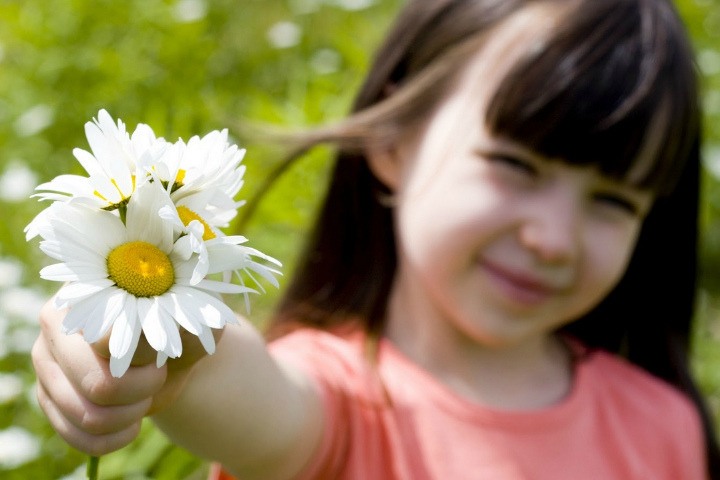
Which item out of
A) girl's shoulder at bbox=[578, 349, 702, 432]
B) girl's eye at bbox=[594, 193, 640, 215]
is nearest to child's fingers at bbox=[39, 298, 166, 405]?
girl's eye at bbox=[594, 193, 640, 215]

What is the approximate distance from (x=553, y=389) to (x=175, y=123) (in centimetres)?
73

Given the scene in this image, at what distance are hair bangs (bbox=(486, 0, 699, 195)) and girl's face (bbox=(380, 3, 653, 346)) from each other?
0.02m

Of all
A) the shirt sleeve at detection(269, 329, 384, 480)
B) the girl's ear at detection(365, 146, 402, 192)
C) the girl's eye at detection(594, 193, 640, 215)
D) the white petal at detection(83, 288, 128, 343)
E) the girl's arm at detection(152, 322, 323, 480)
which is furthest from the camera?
the girl's ear at detection(365, 146, 402, 192)

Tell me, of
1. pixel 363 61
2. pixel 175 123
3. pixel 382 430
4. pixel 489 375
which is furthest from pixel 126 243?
pixel 363 61

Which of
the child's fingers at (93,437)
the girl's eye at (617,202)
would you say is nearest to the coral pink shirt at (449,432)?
the girl's eye at (617,202)

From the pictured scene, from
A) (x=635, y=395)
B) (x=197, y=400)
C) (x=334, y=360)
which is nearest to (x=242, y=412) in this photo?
(x=197, y=400)

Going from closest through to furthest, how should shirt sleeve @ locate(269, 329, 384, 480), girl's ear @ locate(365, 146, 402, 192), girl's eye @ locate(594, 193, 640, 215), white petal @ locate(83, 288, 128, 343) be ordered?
white petal @ locate(83, 288, 128, 343) → shirt sleeve @ locate(269, 329, 384, 480) → girl's eye @ locate(594, 193, 640, 215) → girl's ear @ locate(365, 146, 402, 192)

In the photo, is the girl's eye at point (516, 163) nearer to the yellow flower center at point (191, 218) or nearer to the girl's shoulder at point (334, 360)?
the girl's shoulder at point (334, 360)

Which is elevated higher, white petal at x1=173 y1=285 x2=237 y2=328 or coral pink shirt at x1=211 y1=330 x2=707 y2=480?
white petal at x1=173 y1=285 x2=237 y2=328

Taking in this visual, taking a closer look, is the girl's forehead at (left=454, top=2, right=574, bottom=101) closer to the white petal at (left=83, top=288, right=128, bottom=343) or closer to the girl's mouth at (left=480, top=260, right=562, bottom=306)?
the girl's mouth at (left=480, top=260, right=562, bottom=306)

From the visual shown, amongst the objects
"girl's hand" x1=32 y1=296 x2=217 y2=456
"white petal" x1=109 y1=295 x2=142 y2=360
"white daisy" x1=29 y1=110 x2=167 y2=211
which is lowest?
"girl's hand" x1=32 y1=296 x2=217 y2=456

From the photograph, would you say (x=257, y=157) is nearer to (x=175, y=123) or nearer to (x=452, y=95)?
(x=175, y=123)

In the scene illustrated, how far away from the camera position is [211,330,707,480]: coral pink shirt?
0.80 m

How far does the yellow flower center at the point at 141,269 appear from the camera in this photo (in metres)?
0.35
